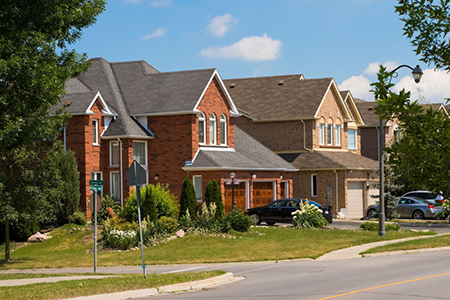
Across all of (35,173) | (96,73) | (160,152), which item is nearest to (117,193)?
(160,152)

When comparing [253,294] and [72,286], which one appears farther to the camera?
[72,286]

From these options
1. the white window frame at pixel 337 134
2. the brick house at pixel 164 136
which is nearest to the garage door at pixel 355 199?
the white window frame at pixel 337 134

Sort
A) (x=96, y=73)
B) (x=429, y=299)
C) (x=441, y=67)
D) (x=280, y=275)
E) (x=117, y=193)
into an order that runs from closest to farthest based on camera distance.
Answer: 1. (x=441, y=67)
2. (x=429, y=299)
3. (x=280, y=275)
4. (x=117, y=193)
5. (x=96, y=73)

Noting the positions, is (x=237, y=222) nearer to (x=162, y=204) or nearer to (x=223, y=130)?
(x=162, y=204)

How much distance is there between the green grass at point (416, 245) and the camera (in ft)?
85.2

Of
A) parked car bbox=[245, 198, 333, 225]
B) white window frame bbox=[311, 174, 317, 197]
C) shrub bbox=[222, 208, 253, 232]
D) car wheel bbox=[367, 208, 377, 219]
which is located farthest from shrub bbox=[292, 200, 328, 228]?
white window frame bbox=[311, 174, 317, 197]

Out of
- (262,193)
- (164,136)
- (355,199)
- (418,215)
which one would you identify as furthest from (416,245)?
(355,199)

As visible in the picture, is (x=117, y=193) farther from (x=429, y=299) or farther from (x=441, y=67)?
(x=441, y=67)

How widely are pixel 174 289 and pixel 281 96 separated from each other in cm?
3667

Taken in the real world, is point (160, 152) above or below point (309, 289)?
above

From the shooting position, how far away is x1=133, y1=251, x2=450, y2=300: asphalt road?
559 inches

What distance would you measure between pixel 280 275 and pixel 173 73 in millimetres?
27360

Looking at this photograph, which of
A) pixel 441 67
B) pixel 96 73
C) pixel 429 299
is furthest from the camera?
pixel 96 73

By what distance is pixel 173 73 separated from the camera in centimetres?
4431
